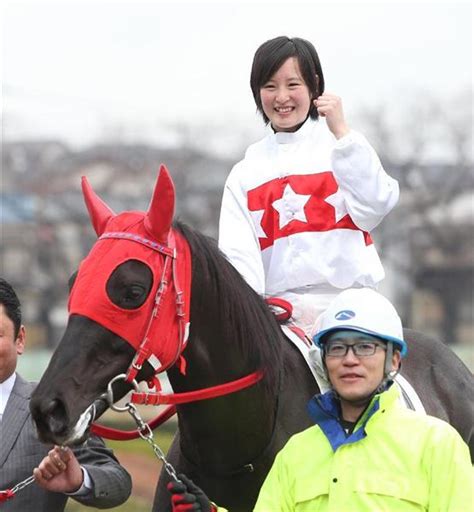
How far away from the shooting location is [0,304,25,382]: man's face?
4.21 m

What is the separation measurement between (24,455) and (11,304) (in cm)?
56

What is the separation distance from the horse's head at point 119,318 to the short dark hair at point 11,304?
1.81ft

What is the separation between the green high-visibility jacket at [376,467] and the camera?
3.31m

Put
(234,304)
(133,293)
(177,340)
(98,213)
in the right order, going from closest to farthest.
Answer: (133,293)
(177,340)
(98,213)
(234,304)

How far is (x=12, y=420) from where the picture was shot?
168 inches

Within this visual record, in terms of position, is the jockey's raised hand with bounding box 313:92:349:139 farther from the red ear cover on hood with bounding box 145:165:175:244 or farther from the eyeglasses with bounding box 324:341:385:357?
the eyeglasses with bounding box 324:341:385:357

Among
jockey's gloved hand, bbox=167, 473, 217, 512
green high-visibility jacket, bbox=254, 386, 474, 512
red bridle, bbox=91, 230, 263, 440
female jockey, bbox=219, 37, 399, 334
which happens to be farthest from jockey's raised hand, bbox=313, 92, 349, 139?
jockey's gloved hand, bbox=167, 473, 217, 512

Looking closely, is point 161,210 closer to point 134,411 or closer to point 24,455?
point 134,411

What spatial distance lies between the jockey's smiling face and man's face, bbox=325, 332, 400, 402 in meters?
1.45

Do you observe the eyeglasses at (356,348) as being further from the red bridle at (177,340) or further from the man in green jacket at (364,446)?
the red bridle at (177,340)

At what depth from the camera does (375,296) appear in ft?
12.0

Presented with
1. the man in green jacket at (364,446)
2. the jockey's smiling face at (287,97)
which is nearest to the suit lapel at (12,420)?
the man in green jacket at (364,446)

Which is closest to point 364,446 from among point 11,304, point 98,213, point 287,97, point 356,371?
point 356,371

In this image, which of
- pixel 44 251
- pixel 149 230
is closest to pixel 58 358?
pixel 149 230
